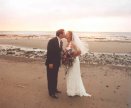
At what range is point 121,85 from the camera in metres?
8.98

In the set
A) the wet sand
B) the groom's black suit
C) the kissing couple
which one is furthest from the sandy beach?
the groom's black suit

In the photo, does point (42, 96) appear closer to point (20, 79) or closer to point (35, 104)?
point (35, 104)

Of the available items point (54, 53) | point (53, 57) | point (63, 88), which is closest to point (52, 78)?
point (53, 57)

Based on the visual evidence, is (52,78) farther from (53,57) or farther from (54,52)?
(54,52)

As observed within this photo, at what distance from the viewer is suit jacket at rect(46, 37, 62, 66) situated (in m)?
7.30

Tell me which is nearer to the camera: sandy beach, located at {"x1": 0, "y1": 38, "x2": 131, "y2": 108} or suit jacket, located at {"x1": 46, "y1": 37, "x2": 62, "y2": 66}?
sandy beach, located at {"x1": 0, "y1": 38, "x2": 131, "y2": 108}

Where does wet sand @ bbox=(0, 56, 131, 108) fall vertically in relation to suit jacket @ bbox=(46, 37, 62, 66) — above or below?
below

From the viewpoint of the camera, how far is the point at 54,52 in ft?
24.0

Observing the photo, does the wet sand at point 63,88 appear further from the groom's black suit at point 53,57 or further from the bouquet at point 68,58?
the bouquet at point 68,58

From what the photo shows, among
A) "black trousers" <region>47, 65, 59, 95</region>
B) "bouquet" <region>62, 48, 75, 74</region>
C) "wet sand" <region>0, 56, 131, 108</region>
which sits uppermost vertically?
"bouquet" <region>62, 48, 75, 74</region>

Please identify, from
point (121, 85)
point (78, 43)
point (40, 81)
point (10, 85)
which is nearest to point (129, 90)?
point (121, 85)

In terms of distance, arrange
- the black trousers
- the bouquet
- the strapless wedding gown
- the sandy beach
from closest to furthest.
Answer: the sandy beach, the bouquet, the strapless wedding gown, the black trousers

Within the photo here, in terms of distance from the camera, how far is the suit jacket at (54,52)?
7.30 metres

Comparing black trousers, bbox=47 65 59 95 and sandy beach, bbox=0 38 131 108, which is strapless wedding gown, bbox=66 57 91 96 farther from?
black trousers, bbox=47 65 59 95
